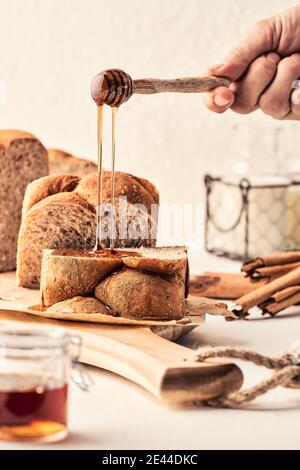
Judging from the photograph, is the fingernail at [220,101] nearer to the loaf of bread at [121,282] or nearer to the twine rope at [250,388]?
the loaf of bread at [121,282]

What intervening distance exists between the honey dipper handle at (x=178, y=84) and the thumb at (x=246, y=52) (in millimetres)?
41

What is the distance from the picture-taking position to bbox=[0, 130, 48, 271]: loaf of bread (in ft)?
8.29

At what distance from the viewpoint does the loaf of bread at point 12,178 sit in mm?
2525

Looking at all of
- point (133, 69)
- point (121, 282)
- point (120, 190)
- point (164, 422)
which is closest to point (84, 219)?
point (120, 190)

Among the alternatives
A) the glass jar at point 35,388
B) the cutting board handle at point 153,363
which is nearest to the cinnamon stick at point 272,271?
the cutting board handle at point 153,363

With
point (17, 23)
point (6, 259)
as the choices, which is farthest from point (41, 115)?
point (6, 259)

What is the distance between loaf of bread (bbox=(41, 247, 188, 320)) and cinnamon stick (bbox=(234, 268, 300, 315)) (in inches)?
13.8

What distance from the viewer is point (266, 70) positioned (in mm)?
2309

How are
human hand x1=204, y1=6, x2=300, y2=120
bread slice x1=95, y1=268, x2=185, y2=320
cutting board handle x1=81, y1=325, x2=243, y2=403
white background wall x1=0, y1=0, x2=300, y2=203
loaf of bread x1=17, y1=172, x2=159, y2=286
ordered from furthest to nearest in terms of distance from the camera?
white background wall x1=0, y1=0, x2=300, y2=203 → human hand x1=204, y1=6, x2=300, y2=120 → loaf of bread x1=17, y1=172, x2=159, y2=286 → bread slice x1=95, y1=268, x2=185, y2=320 → cutting board handle x1=81, y1=325, x2=243, y2=403

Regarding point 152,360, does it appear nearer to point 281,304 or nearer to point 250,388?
point 250,388

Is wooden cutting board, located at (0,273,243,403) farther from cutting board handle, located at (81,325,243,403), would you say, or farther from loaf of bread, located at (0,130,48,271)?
loaf of bread, located at (0,130,48,271)

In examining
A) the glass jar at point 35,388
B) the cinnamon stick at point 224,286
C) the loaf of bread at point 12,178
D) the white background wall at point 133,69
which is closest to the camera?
the glass jar at point 35,388

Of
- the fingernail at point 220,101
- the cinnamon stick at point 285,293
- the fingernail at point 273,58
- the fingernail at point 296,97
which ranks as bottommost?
the cinnamon stick at point 285,293

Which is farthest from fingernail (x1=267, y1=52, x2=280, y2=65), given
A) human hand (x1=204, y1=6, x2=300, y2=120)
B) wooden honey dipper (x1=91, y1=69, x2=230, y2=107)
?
wooden honey dipper (x1=91, y1=69, x2=230, y2=107)
